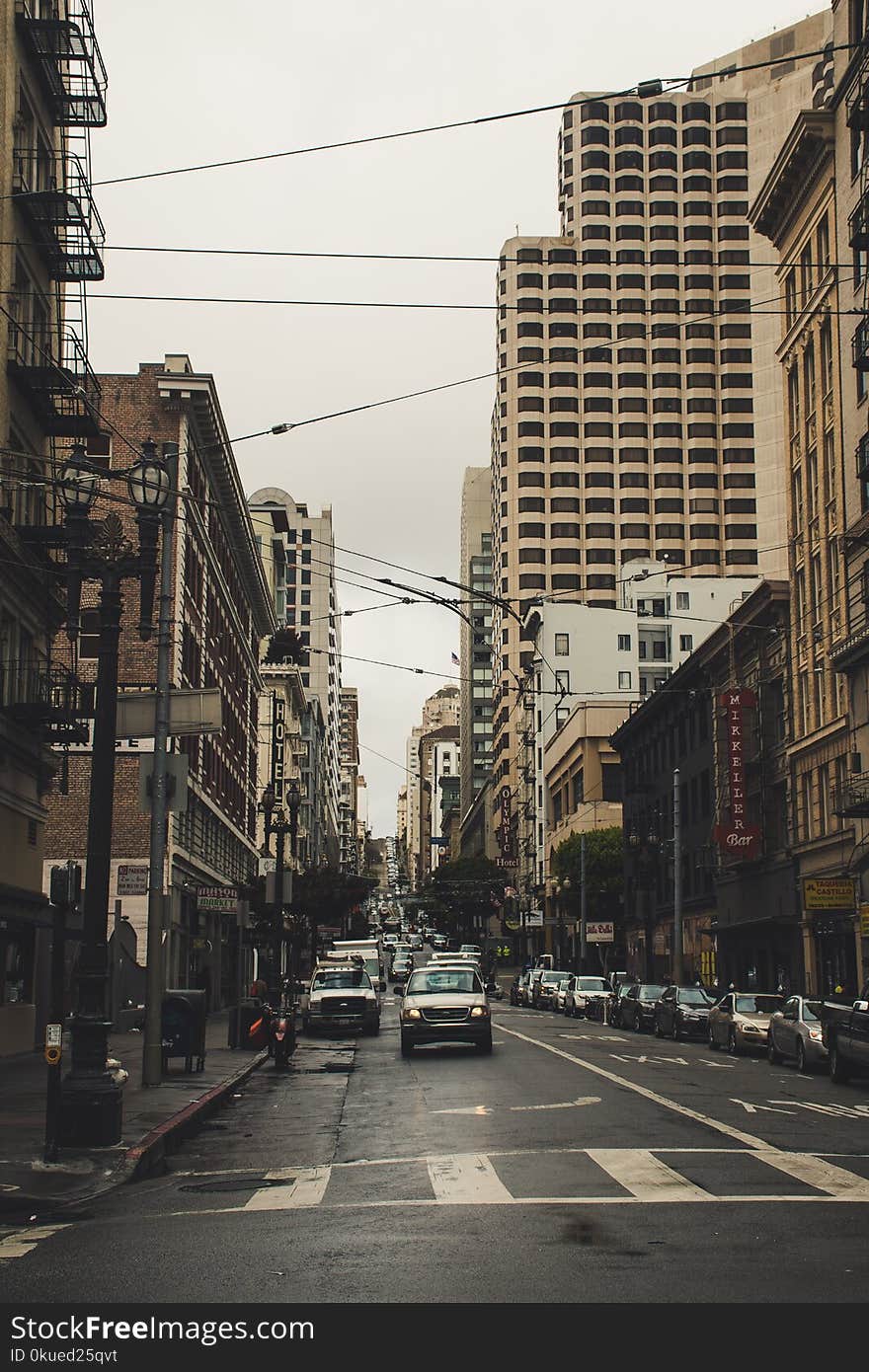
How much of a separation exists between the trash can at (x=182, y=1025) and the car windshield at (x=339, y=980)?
14.1 meters

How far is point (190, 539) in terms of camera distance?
50.4 metres

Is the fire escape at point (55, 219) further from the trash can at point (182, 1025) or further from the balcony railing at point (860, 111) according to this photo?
the balcony railing at point (860, 111)

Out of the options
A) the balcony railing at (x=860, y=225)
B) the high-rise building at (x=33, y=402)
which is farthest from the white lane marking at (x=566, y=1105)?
the balcony railing at (x=860, y=225)

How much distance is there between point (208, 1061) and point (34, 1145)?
14029 millimetres

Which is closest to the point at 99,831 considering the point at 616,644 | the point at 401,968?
the point at 401,968

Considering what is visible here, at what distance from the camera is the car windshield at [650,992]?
145 feet

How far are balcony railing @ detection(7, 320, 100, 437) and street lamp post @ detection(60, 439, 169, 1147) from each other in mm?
11667

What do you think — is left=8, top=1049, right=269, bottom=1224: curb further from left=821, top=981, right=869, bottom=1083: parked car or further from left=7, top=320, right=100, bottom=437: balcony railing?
left=7, top=320, right=100, bottom=437: balcony railing

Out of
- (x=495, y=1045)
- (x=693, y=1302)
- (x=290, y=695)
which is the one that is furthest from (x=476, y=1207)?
(x=290, y=695)

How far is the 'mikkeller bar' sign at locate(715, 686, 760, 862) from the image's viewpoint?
182ft

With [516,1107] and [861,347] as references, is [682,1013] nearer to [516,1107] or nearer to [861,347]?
[861,347]

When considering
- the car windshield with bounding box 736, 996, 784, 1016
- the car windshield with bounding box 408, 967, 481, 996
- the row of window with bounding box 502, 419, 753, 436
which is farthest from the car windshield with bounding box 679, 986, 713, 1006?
the row of window with bounding box 502, 419, 753, 436

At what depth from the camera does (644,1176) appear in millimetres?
13203

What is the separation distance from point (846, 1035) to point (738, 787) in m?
30.8
